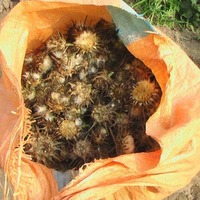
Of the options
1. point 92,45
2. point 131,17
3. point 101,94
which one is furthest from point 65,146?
point 131,17

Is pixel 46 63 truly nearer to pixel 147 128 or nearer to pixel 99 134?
pixel 99 134

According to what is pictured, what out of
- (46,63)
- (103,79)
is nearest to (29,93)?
(46,63)

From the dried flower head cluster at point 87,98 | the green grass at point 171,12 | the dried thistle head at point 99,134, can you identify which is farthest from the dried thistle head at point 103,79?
the green grass at point 171,12

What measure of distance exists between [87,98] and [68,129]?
3.5 inches

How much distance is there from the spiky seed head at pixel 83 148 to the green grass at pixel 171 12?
0.71 metres

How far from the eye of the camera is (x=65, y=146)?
1574 millimetres

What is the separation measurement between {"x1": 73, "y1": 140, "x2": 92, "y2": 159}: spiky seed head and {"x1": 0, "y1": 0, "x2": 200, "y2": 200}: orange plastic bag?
0.31 ft

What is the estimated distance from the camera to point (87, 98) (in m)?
1.53

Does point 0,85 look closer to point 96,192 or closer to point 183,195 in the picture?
point 96,192

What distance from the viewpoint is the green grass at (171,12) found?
2074 mm

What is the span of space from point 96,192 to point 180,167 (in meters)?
0.21

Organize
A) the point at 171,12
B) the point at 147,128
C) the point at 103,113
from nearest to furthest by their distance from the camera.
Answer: the point at 147,128
the point at 103,113
the point at 171,12

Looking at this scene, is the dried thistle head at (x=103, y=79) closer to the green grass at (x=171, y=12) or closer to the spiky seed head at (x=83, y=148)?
the spiky seed head at (x=83, y=148)

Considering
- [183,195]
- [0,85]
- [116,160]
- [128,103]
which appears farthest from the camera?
[183,195]
